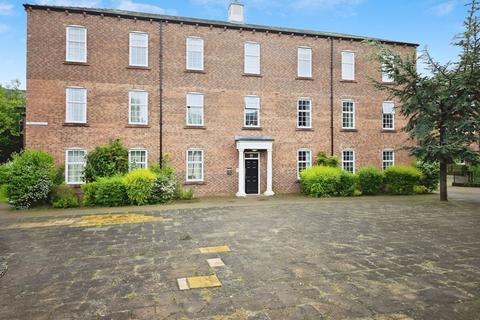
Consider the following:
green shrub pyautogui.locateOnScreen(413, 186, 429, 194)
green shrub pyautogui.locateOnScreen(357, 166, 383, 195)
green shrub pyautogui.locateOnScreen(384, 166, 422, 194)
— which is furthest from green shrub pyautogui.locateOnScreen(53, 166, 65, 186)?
green shrub pyautogui.locateOnScreen(413, 186, 429, 194)

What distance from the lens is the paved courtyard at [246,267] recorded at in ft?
15.3

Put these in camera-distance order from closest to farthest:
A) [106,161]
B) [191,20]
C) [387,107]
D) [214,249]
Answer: [214,249]
[106,161]
[191,20]
[387,107]

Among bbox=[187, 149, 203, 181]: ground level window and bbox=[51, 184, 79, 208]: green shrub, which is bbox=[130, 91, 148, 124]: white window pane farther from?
bbox=[51, 184, 79, 208]: green shrub

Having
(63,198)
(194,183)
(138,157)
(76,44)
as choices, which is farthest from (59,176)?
(76,44)

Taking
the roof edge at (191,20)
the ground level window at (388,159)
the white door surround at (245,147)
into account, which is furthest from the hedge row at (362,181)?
the roof edge at (191,20)

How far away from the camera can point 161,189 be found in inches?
650

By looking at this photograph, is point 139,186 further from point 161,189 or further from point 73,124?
point 73,124

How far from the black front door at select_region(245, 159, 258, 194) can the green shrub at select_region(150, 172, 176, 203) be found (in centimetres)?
534

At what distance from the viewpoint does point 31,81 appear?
1738 centimetres

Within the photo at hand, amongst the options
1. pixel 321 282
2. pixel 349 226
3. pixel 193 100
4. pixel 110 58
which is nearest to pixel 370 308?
pixel 321 282

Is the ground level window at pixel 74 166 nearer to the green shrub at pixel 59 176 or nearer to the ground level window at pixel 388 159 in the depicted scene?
the green shrub at pixel 59 176

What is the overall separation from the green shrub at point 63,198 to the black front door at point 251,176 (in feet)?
31.8

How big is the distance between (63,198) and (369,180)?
1714 cm

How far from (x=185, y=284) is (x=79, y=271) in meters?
2.32
